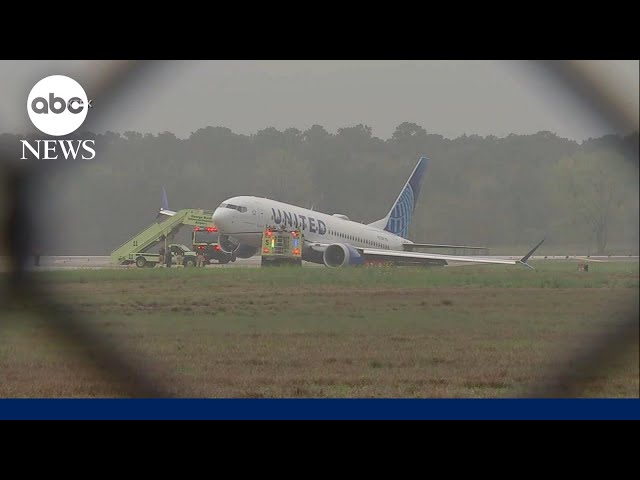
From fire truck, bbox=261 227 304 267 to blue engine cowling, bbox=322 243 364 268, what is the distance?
1.07 feet

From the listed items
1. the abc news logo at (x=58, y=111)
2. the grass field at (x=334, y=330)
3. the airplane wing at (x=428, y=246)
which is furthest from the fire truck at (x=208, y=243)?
the abc news logo at (x=58, y=111)

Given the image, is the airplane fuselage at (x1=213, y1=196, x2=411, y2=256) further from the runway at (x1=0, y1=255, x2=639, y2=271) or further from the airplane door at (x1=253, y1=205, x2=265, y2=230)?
the runway at (x1=0, y1=255, x2=639, y2=271)

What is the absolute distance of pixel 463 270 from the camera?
10.5 metres

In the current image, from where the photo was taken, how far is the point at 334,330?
9312 mm

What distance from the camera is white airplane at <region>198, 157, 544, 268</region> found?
10062 millimetres

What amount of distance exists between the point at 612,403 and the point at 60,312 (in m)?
5.58

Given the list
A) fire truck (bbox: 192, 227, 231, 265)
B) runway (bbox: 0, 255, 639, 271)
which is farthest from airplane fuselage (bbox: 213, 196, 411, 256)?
runway (bbox: 0, 255, 639, 271)

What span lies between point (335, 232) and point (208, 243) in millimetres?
1463

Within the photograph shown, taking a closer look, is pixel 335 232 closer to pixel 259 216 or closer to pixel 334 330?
pixel 259 216

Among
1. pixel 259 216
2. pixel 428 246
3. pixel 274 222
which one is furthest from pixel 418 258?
pixel 259 216

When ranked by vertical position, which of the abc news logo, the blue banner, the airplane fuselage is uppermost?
the abc news logo

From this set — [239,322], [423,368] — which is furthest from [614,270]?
[239,322]

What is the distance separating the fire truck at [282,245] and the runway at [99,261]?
0.15 m

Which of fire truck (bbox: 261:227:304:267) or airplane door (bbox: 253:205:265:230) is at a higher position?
airplane door (bbox: 253:205:265:230)
